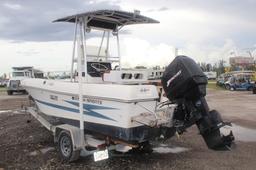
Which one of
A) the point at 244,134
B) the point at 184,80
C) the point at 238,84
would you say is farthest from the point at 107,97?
the point at 238,84

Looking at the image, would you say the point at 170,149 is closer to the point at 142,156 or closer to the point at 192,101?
the point at 142,156

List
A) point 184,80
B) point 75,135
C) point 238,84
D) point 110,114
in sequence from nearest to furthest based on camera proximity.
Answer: point 184,80 → point 110,114 → point 75,135 → point 238,84

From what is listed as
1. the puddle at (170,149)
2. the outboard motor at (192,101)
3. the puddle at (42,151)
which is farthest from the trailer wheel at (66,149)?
the outboard motor at (192,101)

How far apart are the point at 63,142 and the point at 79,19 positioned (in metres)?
2.74

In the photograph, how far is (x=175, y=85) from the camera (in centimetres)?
638

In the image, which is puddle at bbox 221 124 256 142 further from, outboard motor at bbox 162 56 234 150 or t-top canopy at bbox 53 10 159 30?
t-top canopy at bbox 53 10 159 30

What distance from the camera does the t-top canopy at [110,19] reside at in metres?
7.86

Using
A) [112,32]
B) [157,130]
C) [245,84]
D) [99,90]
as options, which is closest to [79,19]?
[112,32]

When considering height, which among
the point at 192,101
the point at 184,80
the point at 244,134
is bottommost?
the point at 244,134

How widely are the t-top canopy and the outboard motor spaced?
211 cm

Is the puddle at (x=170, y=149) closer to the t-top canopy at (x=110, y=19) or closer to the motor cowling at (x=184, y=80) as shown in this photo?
the motor cowling at (x=184, y=80)

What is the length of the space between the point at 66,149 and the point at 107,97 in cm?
172

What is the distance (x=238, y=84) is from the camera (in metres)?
38.8

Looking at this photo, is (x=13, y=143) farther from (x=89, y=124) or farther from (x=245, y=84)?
(x=245, y=84)
